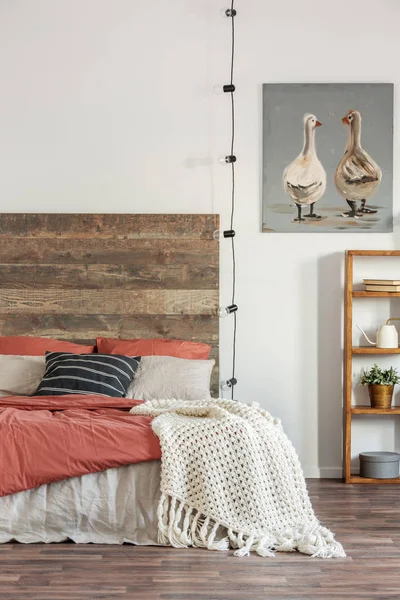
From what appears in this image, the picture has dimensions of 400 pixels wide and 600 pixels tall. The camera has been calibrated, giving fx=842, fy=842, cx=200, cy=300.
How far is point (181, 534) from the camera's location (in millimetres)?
3461

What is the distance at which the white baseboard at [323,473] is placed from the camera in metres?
5.13

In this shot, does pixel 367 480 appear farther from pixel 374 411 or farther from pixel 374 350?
pixel 374 350

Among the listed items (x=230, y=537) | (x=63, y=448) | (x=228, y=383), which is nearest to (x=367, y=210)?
(x=228, y=383)

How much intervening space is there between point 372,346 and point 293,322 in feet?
1.65

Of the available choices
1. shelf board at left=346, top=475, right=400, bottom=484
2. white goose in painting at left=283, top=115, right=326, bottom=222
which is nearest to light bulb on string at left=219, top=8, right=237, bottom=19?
white goose in painting at left=283, top=115, right=326, bottom=222

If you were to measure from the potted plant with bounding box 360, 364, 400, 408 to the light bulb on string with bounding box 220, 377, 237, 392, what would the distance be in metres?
0.78

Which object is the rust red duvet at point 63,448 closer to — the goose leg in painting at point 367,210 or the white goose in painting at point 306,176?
the white goose in painting at point 306,176

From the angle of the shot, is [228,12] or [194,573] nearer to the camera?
[194,573]

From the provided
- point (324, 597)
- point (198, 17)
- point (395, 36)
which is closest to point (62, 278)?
point (198, 17)

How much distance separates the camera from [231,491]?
354 cm

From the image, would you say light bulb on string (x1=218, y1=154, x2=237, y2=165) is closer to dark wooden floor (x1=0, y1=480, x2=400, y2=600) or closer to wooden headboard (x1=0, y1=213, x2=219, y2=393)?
wooden headboard (x1=0, y1=213, x2=219, y2=393)

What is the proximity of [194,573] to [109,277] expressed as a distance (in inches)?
94.1

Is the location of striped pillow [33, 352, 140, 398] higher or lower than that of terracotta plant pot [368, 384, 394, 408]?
higher

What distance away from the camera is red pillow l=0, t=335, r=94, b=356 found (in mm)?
4887
